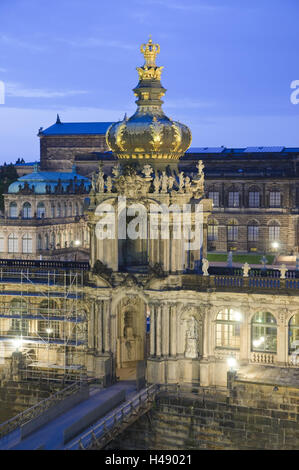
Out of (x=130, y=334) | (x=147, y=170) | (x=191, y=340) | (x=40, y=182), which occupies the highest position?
(x=40, y=182)

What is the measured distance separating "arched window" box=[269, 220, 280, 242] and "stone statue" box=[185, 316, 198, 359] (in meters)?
69.1

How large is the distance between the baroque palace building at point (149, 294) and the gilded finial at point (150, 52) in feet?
0.21

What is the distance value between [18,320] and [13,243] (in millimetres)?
51703

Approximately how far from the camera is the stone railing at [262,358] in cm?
5016

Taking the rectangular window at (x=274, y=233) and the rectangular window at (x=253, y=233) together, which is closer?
the rectangular window at (x=274, y=233)

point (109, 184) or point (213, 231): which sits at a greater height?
point (109, 184)

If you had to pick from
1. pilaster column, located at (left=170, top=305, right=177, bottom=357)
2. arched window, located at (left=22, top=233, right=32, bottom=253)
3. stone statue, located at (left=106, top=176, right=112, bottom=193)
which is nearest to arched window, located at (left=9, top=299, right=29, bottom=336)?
stone statue, located at (left=106, top=176, right=112, bottom=193)

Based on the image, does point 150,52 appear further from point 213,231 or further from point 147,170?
point 213,231

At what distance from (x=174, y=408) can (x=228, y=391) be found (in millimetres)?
3301

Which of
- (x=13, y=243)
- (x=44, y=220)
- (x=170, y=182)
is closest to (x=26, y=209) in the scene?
(x=44, y=220)

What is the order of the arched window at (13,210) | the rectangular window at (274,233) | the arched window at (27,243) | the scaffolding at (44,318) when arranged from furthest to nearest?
1. the rectangular window at (274,233)
2. the arched window at (13,210)
3. the arched window at (27,243)
4. the scaffolding at (44,318)

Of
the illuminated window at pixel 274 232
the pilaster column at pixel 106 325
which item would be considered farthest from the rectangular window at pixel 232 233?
the pilaster column at pixel 106 325

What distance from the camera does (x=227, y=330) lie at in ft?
169

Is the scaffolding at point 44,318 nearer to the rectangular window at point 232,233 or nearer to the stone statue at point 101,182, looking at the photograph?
the stone statue at point 101,182
